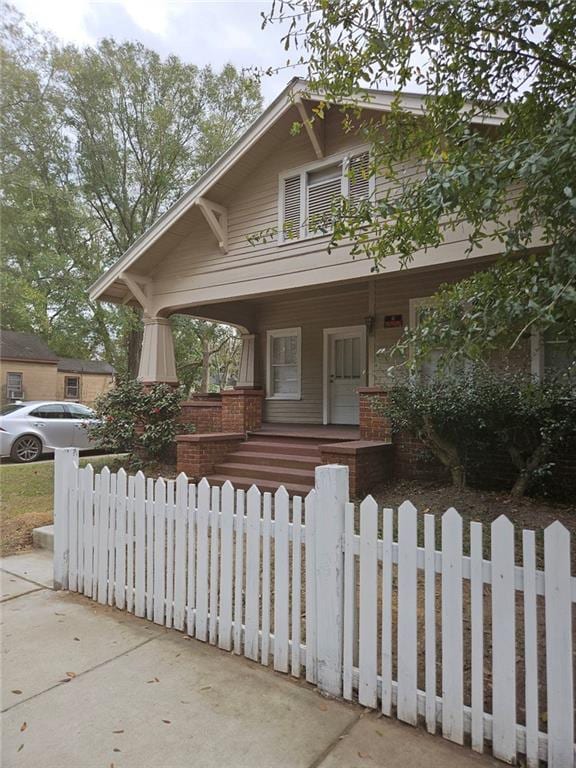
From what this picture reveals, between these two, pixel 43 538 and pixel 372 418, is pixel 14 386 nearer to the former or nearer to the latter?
pixel 43 538

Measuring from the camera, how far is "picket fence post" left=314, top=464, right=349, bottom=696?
2.56 m

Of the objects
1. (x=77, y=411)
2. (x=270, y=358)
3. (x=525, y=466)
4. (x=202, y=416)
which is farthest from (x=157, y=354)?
(x=525, y=466)

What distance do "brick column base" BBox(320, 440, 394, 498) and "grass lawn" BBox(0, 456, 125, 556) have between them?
3.72 metres

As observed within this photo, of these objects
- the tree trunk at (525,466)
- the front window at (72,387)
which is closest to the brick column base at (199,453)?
the tree trunk at (525,466)

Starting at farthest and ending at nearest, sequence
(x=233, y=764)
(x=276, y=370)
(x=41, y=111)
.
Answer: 1. (x=41, y=111)
2. (x=276, y=370)
3. (x=233, y=764)

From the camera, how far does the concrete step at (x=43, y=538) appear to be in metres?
5.30

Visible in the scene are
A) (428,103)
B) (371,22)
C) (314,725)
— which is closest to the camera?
(314,725)

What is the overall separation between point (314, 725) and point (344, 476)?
1198 millimetres

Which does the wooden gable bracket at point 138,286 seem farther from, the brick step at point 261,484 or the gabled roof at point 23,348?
the gabled roof at point 23,348

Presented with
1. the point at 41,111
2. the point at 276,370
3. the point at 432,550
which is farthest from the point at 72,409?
the point at 432,550

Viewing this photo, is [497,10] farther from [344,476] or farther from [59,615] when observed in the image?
[59,615]

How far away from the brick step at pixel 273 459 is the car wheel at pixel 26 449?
6.42m

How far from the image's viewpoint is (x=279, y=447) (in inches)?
295

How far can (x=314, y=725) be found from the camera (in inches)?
91.2
